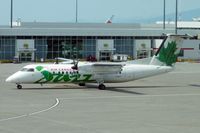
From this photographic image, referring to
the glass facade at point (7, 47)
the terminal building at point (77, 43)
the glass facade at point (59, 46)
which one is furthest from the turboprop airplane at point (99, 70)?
the glass facade at point (7, 47)

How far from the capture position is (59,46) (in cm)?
10681

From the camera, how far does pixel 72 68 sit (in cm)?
3916

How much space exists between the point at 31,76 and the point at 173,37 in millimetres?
12318

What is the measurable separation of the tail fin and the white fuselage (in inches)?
20.1

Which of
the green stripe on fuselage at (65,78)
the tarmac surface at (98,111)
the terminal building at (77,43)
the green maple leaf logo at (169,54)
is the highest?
the terminal building at (77,43)

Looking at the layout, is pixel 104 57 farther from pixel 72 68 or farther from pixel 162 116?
pixel 162 116

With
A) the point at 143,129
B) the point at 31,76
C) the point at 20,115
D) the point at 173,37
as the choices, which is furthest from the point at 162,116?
the point at 173,37

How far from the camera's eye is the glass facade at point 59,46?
339 ft

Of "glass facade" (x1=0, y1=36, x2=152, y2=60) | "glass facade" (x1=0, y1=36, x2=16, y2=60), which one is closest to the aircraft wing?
"glass facade" (x1=0, y1=36, x2=152, y2=60)

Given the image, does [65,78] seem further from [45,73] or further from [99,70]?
[99,70]

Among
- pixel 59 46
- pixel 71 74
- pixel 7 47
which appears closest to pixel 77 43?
pixel 59 46

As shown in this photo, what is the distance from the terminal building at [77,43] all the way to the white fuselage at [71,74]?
203ft

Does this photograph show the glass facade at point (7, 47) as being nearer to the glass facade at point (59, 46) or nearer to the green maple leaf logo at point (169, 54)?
the glass facade at point (59, 46)

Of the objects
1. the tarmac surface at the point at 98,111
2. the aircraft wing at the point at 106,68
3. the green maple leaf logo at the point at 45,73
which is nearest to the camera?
the tarmac surface at the point at 98,111
